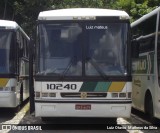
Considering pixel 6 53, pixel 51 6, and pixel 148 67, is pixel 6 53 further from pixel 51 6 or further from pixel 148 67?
pixel 51 6

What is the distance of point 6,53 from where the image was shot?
15.3 m

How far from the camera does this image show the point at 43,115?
12.1 m

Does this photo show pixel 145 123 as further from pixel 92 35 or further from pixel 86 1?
pixel 86 1

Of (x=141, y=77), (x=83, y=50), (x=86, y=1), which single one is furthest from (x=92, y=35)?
(x=86, y=1)

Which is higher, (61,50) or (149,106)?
(61,50)

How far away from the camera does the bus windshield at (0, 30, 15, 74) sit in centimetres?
1520

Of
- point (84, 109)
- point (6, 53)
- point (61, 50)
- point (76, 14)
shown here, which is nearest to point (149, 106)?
point (84, 109)

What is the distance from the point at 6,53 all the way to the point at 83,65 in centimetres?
392

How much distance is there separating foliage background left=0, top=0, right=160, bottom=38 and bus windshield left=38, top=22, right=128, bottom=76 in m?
13.9

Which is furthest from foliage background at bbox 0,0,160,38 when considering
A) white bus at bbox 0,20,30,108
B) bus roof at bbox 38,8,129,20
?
bus roof at bbox 38,8,129,20

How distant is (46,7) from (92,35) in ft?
61.1

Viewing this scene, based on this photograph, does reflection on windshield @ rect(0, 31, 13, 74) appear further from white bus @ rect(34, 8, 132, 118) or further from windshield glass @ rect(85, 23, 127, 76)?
windshield glass @ rect(85, 23, 127, 76)

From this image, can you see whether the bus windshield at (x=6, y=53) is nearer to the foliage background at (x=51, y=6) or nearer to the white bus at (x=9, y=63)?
the white bus at (x=9, y=63)

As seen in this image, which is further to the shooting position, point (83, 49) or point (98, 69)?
point (83, 49)
